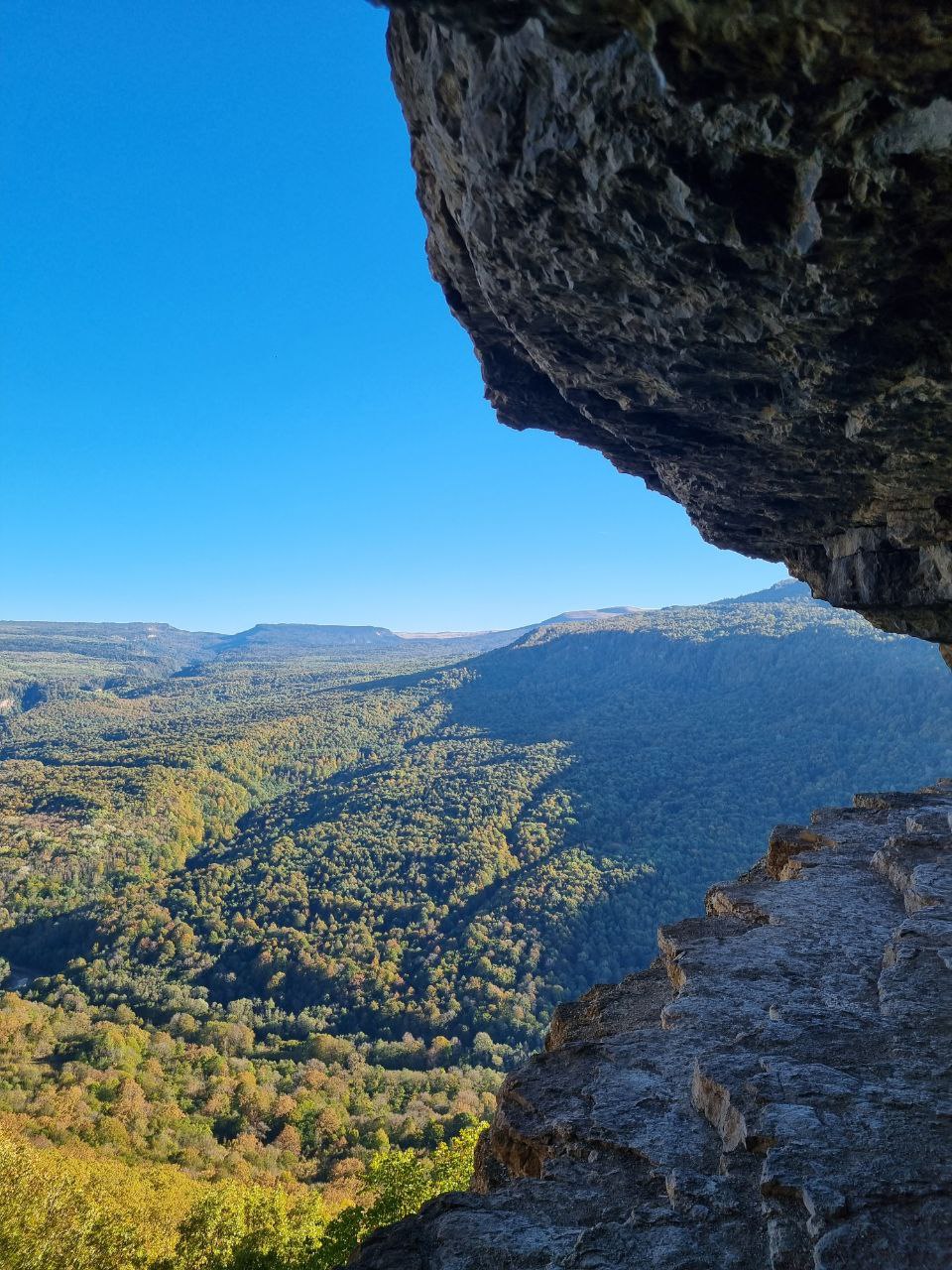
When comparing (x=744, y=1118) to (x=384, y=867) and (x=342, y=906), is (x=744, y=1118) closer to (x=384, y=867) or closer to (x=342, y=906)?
(x=342, y=906)

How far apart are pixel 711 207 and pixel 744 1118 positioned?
275 inches

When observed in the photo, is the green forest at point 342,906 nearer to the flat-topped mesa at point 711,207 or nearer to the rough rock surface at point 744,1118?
the rough rock surface at point 744,1118

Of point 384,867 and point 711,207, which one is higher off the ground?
point 711,207

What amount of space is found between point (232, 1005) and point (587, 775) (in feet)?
256

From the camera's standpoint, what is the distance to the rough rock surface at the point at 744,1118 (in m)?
3.73

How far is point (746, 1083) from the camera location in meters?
4.95

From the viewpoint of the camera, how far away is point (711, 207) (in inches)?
201

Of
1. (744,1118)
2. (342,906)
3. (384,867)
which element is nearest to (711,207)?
(744,1118)

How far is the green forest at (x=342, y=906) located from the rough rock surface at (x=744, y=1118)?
14938 millimetres

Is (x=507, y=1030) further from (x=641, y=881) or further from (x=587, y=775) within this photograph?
(x=587, y=775)

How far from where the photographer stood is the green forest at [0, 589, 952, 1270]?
87.4 feet

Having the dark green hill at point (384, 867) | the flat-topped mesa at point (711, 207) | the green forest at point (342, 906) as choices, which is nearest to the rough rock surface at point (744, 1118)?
the flat-topped mesa at point (711, 207)

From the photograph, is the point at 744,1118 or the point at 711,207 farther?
the point at 711,207

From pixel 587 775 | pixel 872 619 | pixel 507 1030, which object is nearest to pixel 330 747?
pixel 587 775
